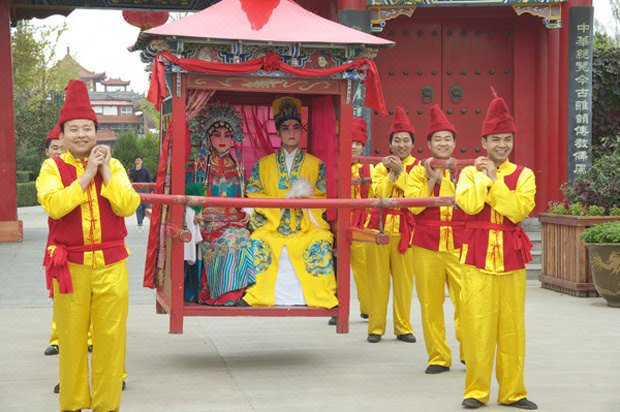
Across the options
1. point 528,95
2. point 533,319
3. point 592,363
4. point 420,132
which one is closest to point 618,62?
point 528,95

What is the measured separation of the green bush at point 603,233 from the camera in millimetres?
11109

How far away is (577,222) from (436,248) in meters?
4.37

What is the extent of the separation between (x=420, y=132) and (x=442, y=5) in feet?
6.05

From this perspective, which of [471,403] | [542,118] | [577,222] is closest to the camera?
[471,403]

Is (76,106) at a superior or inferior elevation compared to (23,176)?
superior

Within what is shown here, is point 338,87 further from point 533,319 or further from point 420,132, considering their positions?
point 420,132

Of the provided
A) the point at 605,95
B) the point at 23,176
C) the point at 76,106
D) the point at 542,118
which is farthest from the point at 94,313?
the point at 23,176

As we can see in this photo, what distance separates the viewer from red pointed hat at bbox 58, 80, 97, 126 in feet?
20.3

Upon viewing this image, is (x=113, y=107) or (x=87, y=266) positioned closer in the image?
(x=87, y=266)

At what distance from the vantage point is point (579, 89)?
572 inches

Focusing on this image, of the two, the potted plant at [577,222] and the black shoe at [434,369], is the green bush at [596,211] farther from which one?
the black shoe at [434,369]

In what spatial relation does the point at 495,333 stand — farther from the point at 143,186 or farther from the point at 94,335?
the point at 143,186

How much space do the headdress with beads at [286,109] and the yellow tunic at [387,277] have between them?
0.98 metres

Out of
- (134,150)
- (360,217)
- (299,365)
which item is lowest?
(299,365)
